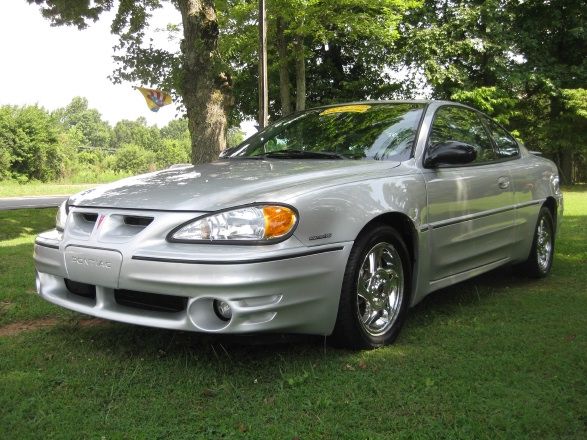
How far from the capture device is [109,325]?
3795mm

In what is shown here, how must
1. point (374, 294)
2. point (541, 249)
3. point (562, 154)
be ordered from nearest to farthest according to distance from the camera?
point (374, 294)
point (541, 249)
point (562, 154)

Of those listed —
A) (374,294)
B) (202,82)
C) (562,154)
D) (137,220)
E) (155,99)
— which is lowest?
(562,154)

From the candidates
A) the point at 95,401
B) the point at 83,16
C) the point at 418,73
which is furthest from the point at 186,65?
the point at 418,73

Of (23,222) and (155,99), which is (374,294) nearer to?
(23,222)

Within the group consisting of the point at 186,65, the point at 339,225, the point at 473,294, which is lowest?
the point at 473,294

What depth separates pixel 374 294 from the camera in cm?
332

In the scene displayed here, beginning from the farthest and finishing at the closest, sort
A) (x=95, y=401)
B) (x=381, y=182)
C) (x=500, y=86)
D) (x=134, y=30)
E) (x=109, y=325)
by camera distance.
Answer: (x=500, y=86) → (x=134, y=30) → (x=109, y=325) → (x=381, y=182) → (x=95, y=401)

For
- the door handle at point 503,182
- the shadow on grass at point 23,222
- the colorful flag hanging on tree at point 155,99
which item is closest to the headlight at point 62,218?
the door handle at point 503,182

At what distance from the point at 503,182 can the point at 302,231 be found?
2.29 m

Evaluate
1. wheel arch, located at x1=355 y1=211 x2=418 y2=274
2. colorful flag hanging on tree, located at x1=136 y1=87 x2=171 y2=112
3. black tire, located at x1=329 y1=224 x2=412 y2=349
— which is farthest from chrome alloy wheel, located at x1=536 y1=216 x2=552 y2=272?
colorful flag hanging on tree, located at x1=136 y1=87 x2=171 y2=112

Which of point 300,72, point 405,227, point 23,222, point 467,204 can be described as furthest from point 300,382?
point 300,72

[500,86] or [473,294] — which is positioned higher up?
[500,86]

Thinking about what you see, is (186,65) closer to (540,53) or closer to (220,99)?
(220,99)

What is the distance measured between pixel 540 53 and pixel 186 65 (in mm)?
20005
